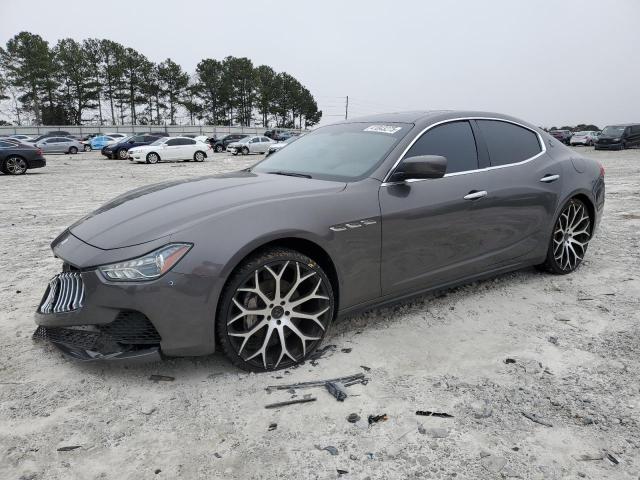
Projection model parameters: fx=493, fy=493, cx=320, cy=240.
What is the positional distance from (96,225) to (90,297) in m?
0.59

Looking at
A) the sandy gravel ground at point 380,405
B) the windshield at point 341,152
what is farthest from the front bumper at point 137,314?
the windshield at point 341,152

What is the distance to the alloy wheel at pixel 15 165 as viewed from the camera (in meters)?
16.2

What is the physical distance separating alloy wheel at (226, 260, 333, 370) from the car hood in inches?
16.6

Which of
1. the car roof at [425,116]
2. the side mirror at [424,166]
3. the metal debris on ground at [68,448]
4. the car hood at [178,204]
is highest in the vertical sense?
the car roof at [425,116]

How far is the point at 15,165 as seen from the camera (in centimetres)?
1642

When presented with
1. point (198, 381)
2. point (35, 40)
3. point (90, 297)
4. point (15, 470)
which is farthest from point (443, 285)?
point (35, 40)

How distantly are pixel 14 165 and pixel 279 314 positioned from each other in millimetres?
17076

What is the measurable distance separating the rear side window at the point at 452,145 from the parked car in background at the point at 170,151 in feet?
75.2

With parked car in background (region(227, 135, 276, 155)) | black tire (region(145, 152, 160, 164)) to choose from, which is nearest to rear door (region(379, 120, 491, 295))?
black tire (region(145, 152, 160, 164))

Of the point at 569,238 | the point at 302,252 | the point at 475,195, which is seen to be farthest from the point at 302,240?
the point at 569,238

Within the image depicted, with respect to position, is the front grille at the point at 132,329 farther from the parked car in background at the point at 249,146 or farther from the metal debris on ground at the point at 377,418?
the parked car in background at the point at 249,146

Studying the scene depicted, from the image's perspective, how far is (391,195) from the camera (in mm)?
3148

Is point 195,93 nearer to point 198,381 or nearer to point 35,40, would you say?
point 35,40

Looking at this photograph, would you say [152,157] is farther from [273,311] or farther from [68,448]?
[68,448]
